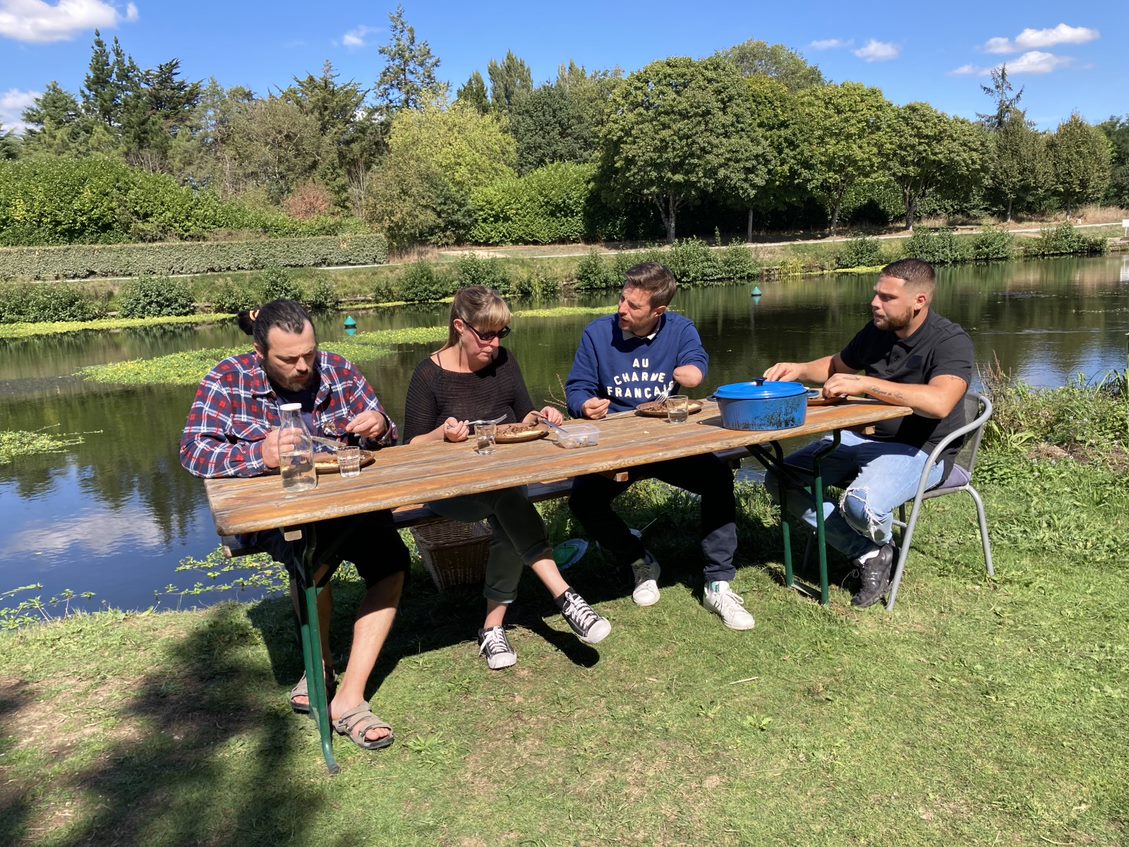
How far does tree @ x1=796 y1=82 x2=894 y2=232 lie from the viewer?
40000 mm

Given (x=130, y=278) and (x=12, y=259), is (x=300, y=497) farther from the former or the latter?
(x=12, y=259)

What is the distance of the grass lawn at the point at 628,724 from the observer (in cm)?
232

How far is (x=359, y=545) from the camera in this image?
2.91 m

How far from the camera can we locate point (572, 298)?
2916 centimetres

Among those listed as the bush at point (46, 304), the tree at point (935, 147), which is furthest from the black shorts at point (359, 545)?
the tree at point (935, 147)

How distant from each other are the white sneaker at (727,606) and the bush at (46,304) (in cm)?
2869

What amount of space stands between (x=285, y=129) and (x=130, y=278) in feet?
64.3

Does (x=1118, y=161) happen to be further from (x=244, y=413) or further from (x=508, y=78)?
(x=244, y=413)

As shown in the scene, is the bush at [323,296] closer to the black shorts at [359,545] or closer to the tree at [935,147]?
the black shorts at [359,545]

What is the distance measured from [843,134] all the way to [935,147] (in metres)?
4.70

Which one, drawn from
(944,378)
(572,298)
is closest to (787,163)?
(572,298)

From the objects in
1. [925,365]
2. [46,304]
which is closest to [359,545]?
[925,365]

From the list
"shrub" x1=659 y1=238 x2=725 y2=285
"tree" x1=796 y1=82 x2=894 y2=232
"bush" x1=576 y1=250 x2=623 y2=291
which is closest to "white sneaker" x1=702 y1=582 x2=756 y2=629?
"bush" x1=576 y1=250 x2=623 y2=291

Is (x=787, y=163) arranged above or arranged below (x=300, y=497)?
above
